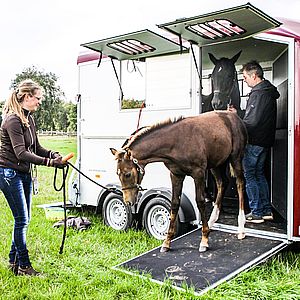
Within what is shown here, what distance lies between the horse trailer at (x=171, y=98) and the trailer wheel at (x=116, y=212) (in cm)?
1

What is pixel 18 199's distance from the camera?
4035 millimetres

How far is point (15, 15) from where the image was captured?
82.6 ft

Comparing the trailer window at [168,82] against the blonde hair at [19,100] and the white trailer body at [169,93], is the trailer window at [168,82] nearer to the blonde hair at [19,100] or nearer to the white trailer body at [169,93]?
the white trailer body at [169,93]

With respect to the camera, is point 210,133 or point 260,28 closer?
point 260,28

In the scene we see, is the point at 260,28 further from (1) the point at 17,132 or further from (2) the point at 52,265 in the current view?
(2) the point at 52,265

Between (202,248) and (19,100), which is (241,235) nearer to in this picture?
(202,248)

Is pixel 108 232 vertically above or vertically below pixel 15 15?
below

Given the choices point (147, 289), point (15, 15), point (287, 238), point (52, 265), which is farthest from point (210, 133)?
point (15, 15)

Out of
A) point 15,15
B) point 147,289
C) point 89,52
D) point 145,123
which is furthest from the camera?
point 15,15

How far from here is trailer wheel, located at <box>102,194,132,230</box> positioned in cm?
603

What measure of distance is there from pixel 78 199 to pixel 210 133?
9.20ft

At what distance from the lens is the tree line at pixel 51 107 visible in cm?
2273

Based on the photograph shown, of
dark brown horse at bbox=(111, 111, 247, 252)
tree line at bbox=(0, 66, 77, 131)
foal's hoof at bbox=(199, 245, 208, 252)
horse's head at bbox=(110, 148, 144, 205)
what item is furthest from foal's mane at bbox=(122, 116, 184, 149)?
tree line at bbox=(0, 66, 77, 131)

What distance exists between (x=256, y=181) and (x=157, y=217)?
52.9 inches
